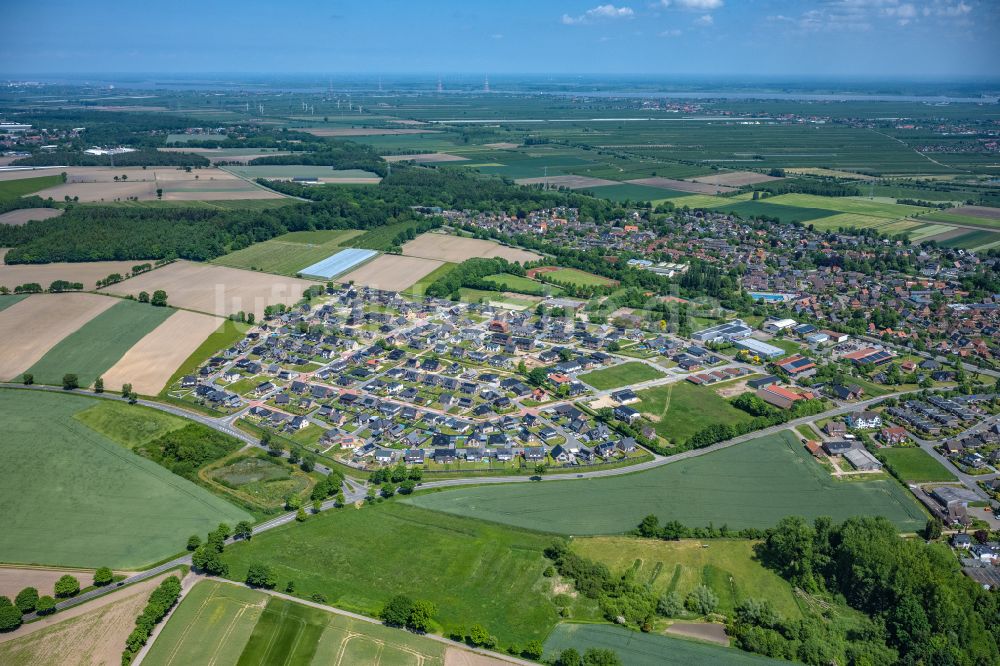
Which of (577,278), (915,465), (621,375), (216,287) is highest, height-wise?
(577,278)

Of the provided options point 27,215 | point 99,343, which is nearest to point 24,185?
point 27,215

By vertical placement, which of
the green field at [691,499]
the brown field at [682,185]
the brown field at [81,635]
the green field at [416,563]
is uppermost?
the brown field at [682,185]

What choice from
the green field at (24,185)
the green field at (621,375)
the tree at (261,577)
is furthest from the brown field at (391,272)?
the green field at (24,185)

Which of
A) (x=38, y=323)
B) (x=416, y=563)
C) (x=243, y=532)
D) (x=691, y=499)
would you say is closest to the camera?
(x=416, y=563)

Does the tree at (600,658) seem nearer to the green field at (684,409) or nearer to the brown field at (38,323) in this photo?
the green field at (684,409)

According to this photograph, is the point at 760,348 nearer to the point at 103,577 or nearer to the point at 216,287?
the point at 103,577

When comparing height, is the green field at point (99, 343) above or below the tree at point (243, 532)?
above
